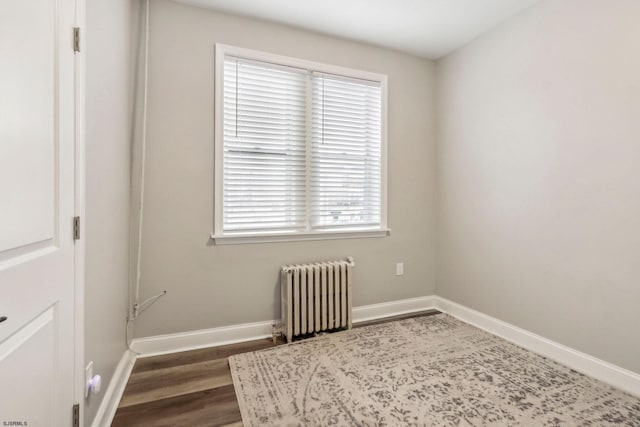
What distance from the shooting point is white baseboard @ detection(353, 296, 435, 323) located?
302 cm

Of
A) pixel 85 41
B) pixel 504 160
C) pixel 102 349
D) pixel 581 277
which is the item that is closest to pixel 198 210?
pixel 102 349

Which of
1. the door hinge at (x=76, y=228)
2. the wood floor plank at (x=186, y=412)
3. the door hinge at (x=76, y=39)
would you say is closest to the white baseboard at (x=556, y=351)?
the wood floor plank at (x=186, y=412)

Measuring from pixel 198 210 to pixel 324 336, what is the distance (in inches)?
60.4

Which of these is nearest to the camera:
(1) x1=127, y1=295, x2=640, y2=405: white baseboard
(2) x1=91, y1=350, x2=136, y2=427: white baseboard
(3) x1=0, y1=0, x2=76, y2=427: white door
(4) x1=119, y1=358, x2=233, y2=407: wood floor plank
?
(3) x1=0, y1=0, x2=76, y2=427: white door

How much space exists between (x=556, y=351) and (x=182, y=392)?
270cm

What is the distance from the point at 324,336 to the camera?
2.60 meters

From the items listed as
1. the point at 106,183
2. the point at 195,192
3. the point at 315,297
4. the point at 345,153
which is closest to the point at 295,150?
the point at 345,153

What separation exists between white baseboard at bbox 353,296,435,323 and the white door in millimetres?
2336

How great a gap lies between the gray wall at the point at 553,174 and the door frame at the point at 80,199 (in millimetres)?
2981

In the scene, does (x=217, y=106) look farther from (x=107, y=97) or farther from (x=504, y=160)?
(x=504, y=160)

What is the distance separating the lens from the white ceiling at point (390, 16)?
7.83ft

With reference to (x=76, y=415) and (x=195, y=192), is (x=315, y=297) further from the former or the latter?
(x=76, y=415)

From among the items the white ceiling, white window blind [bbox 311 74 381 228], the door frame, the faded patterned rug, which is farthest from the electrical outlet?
the white ceiling

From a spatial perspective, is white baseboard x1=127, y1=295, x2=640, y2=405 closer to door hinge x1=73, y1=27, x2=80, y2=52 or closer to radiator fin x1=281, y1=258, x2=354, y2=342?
radiator fin x1=281, y1=258, x2=354, y2=342
